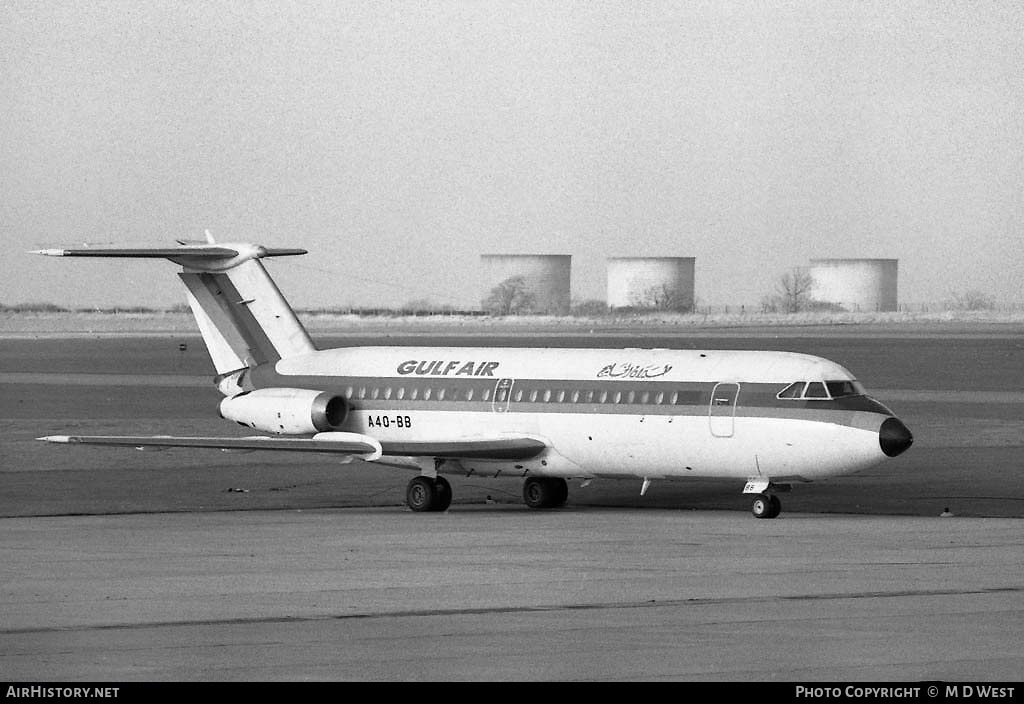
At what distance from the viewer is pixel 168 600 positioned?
63.6 feet

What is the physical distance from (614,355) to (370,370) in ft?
16.7

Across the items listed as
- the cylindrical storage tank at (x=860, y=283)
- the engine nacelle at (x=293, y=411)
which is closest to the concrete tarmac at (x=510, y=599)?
the engine nacelle at (x=293, y=411)

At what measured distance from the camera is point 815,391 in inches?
1222

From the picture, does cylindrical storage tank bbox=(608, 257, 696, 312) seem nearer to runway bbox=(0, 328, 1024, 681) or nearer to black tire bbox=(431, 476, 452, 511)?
runway bbox=(0, 328, 1024, 681)

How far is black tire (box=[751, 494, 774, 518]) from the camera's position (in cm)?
3070

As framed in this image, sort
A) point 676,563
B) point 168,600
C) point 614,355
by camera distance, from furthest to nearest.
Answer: point 614,355 → point 676,563 → point 168,600

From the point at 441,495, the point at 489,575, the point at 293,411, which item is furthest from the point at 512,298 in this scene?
the point at 489,575

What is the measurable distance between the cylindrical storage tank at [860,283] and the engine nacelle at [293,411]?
12530 centimetres

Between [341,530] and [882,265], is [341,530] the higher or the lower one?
the lower one

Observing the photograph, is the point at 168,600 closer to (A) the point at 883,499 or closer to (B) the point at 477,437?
(B) the point at 477,437

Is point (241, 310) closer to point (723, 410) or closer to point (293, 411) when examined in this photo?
point (293, 411)

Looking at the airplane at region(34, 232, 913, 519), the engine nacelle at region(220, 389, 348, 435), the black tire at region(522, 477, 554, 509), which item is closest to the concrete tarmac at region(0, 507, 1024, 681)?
the airplane at region(34, 232, 913, 519)
